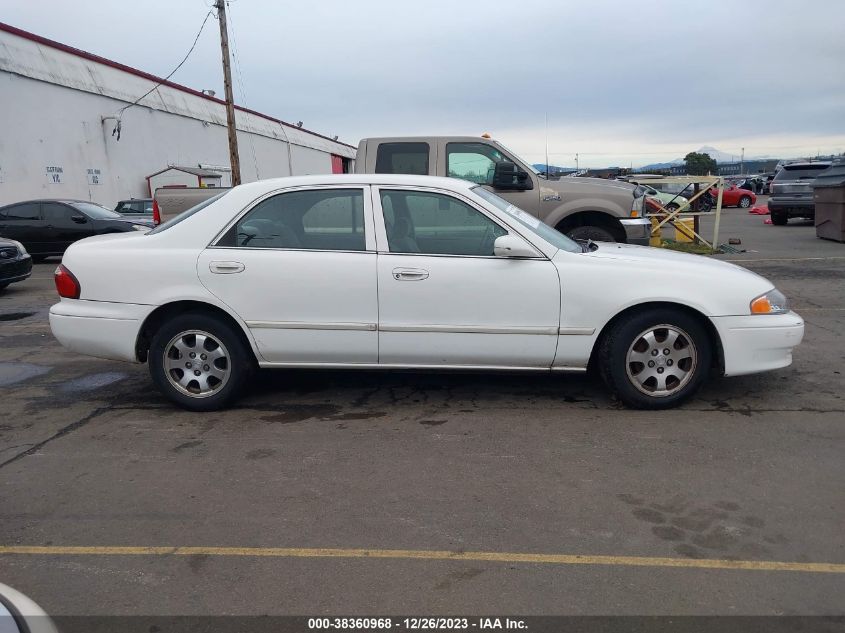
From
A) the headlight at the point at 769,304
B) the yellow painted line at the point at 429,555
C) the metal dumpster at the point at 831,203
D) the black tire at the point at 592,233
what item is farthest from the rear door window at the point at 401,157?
the metal dumpster at the point at 831,203

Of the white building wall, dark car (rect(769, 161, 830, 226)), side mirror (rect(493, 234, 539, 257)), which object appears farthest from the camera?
the white building wall

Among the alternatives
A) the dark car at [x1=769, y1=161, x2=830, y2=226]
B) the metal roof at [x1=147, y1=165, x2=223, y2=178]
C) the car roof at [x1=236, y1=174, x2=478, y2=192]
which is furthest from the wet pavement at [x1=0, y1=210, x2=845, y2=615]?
the metal roof at [x1=147, y1=165, x2=223, y2=178]

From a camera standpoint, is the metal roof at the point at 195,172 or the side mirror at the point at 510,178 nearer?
the side mirror at the point at 510,178

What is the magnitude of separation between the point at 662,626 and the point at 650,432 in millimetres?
2111

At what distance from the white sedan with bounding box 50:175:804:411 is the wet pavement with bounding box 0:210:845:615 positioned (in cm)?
37

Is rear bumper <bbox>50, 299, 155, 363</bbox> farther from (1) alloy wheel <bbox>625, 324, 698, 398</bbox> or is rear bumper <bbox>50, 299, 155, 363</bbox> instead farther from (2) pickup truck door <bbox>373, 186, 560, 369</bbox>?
(1) alloy wheel <bbox>625, 324, 698, 398</bbox>

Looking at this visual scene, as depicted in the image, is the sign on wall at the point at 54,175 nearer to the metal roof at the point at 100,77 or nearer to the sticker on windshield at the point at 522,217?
the metal roof at the point at 100,77

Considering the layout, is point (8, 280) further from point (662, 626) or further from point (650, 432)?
point (662, 626)

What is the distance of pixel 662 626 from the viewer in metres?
2.76

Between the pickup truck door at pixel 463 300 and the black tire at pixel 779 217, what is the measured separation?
739 inches

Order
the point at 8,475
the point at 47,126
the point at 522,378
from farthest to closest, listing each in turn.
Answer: the point at 47,126
the point at 522,378
the point at 8,475

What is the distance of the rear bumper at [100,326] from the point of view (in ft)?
17.2

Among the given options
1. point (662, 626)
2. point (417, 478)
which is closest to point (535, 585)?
point (662, 626)

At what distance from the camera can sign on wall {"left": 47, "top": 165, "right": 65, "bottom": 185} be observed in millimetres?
22922
